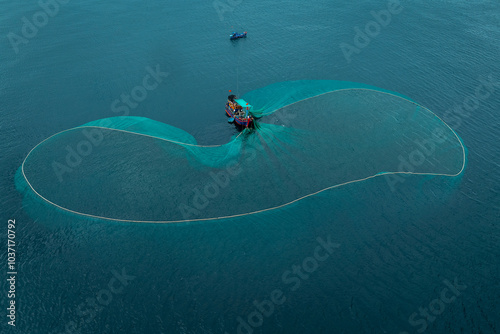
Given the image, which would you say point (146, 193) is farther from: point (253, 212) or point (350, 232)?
point (350, 232)

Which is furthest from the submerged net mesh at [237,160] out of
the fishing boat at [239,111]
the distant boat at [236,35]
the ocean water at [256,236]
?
the distant boat at [236,35]

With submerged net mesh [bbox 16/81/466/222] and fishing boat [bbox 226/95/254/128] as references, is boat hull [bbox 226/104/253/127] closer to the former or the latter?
fishing boat [bbox 226/95/254/128]

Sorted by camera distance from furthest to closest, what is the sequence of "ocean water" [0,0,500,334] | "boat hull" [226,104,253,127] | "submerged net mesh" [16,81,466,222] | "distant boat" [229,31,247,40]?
"distant boat" [229,31,247,40] → "boat hull" [226,104,253,127] → "submerged net mesh" [16,81,466,222] → "ocean water" [0,0,500,334]

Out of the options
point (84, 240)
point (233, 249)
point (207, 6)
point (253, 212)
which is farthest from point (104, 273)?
point (207, 6)

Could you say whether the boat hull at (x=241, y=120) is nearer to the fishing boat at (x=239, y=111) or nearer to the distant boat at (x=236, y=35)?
the fishing boat at (x=239, y=111)

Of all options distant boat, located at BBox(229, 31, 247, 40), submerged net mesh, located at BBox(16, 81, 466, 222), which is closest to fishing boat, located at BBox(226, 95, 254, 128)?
submerged net mesh, located at BBox(16, 81, 466, 222)

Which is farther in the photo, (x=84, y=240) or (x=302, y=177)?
(x=302, y=177)
